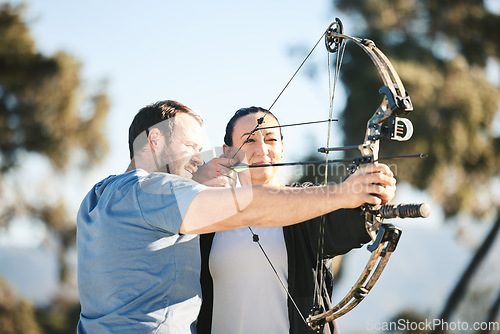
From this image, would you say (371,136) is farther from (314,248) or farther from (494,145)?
(494,145)

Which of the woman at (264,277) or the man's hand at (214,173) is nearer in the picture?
the woman at (264,277)

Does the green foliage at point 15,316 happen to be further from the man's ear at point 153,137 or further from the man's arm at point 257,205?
the man's arm at point 257,205

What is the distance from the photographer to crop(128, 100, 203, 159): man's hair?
Answer: 1946mm

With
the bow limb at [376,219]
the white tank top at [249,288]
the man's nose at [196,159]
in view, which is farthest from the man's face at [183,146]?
the bow limb at [376,219]

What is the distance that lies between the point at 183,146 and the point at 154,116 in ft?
0.54

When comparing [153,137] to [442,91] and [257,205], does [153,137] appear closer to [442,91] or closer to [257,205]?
[257,205]

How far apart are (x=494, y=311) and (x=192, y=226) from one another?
899cm

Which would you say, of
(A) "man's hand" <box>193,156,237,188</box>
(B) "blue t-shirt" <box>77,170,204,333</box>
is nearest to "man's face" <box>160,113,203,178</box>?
(B) "blue t-shirt" <box>77,170,204,333</box>

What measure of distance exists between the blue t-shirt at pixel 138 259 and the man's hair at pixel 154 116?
0.90 feet

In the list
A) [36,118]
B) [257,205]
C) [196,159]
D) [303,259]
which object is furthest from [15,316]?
[257,205]

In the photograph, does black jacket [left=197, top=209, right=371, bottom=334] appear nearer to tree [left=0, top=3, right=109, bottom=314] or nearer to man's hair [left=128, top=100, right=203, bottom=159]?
man's hair [left=128, top=100, right=203, bottom=159]

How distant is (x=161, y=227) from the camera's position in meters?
1.58

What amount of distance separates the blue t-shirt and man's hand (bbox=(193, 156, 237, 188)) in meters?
0.58

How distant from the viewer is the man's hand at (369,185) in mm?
1584
